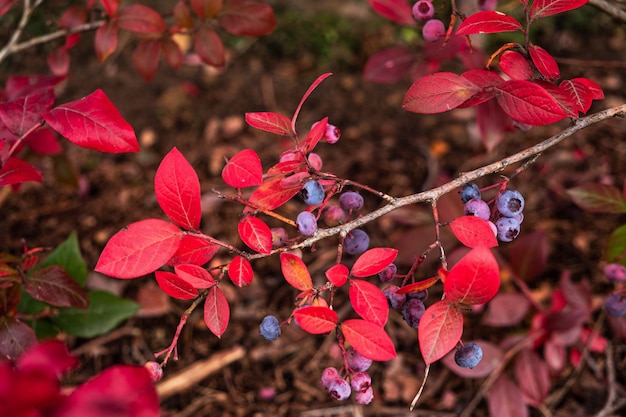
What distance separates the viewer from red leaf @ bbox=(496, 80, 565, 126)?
2.72ft

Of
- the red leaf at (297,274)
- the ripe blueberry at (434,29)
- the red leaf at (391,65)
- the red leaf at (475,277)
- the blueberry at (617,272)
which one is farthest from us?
the red leaf at (391,65)

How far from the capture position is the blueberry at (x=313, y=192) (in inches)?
32.8

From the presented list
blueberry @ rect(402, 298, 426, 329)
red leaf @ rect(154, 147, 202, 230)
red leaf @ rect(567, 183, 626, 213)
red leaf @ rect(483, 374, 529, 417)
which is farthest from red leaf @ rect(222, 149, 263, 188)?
red leaf @ rect(483, 374, 529, 417)

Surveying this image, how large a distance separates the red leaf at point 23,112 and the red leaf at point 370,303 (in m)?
0.65

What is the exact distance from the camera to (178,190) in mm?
859

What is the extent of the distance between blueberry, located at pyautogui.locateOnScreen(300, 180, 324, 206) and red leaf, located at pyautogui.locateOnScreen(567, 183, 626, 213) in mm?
721

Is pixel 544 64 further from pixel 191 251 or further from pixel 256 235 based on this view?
pixel 191 251

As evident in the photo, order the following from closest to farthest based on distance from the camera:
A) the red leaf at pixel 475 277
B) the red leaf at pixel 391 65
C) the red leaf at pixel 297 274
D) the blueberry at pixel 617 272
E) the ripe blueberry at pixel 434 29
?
the red leaf at pixel 475 277, the red leaf at pixel 297 274, the ripe blueberry at pixel 434 29, the blueberry at pixel 617 272, the red leaf at pixel 391 65

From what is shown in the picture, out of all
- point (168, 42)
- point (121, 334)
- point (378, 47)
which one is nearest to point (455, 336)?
point (168, 42)

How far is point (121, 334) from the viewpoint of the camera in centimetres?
163

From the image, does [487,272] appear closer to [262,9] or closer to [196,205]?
[196,205]

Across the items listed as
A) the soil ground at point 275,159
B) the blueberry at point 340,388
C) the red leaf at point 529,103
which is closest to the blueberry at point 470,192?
the red leaf at point 529,103

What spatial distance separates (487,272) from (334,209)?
31 centimetres

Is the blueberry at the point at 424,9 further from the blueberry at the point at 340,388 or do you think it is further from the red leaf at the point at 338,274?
the blueberry at the point at 340,388
